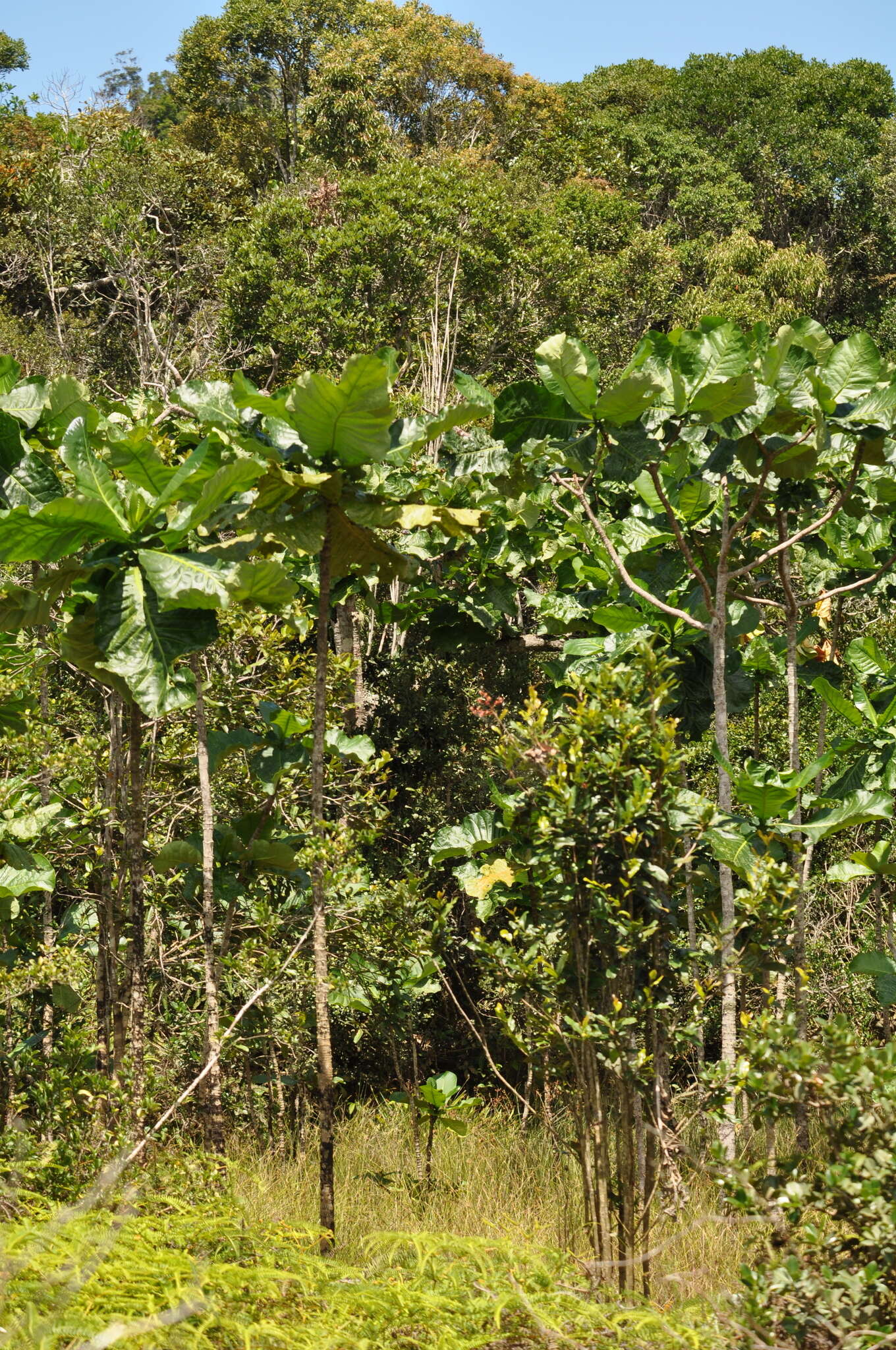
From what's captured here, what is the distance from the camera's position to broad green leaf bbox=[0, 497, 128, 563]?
3.23 meters

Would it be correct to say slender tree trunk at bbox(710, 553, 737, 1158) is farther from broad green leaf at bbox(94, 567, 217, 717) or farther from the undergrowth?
broad green leaf at bbox(94, 567, 217, 717)

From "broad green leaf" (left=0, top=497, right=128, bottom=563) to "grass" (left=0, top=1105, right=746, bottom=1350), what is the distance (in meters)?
1.63

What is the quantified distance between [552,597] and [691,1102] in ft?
6.66

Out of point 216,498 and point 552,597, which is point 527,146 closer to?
point 552,597

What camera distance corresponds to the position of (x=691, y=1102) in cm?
488

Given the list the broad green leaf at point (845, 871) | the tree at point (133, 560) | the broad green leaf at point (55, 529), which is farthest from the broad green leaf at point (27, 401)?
the broad green leaf at point (845, 871)

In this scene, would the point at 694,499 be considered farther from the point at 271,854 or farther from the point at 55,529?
the point at 55,529

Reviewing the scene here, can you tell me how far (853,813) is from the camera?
390 centimetres

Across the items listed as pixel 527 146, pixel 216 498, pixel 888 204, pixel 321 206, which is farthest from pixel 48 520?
pixel 888 204

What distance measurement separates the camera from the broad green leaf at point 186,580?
3199mm

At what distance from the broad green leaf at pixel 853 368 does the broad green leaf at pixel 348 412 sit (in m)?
1.45

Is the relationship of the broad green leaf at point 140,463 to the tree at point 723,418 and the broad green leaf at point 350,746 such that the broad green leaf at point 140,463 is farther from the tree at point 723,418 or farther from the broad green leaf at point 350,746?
the broad green leaf at point 350,746

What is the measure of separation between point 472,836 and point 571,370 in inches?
63.4

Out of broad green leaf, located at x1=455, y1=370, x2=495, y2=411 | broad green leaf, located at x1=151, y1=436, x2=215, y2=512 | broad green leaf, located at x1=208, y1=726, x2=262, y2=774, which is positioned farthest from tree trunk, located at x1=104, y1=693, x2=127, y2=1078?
broad green leaf, located at x1=455, y1=370, x2=495, y2=411
